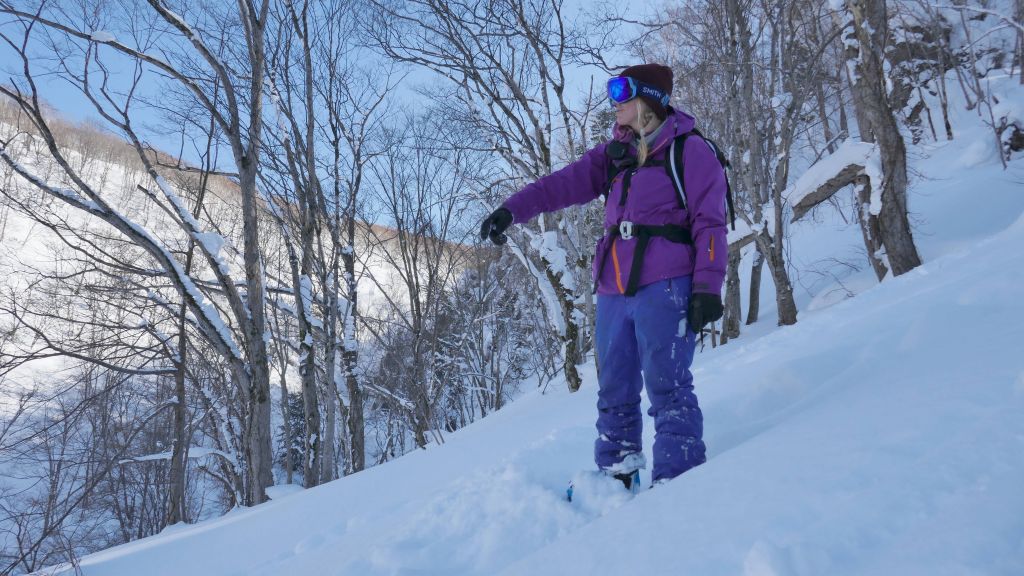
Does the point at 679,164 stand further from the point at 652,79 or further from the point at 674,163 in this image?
the point at 652,79

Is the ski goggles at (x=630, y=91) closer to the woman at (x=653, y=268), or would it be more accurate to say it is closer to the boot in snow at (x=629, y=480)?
the woman at (x=653, y=268)

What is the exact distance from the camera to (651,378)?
200 centimetres

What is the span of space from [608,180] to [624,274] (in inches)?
21.3

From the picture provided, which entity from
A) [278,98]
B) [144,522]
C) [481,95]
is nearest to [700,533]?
[481,95]

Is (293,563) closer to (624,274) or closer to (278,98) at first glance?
(624,274)

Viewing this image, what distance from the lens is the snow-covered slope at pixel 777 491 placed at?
90cm

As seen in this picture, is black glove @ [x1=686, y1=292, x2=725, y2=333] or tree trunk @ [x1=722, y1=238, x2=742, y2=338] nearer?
black glove @ [x1=686, y1=292, x2=725, y2=333]

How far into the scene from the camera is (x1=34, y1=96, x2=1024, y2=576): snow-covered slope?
0.90m

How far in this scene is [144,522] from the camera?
688 inches

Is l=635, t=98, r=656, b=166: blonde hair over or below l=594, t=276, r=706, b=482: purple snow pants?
over

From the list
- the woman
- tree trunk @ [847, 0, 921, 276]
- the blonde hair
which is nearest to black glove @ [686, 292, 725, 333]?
the woman

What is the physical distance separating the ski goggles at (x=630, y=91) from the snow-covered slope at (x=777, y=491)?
4.52ft

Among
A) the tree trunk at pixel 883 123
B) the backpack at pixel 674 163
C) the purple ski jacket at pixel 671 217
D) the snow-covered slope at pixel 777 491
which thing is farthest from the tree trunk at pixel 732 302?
the purple ski jacket at pixel 671 217

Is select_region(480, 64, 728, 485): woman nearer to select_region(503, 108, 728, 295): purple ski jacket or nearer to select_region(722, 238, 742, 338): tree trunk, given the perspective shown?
select_region(503, 108, 728, 295): purple ski jacket
